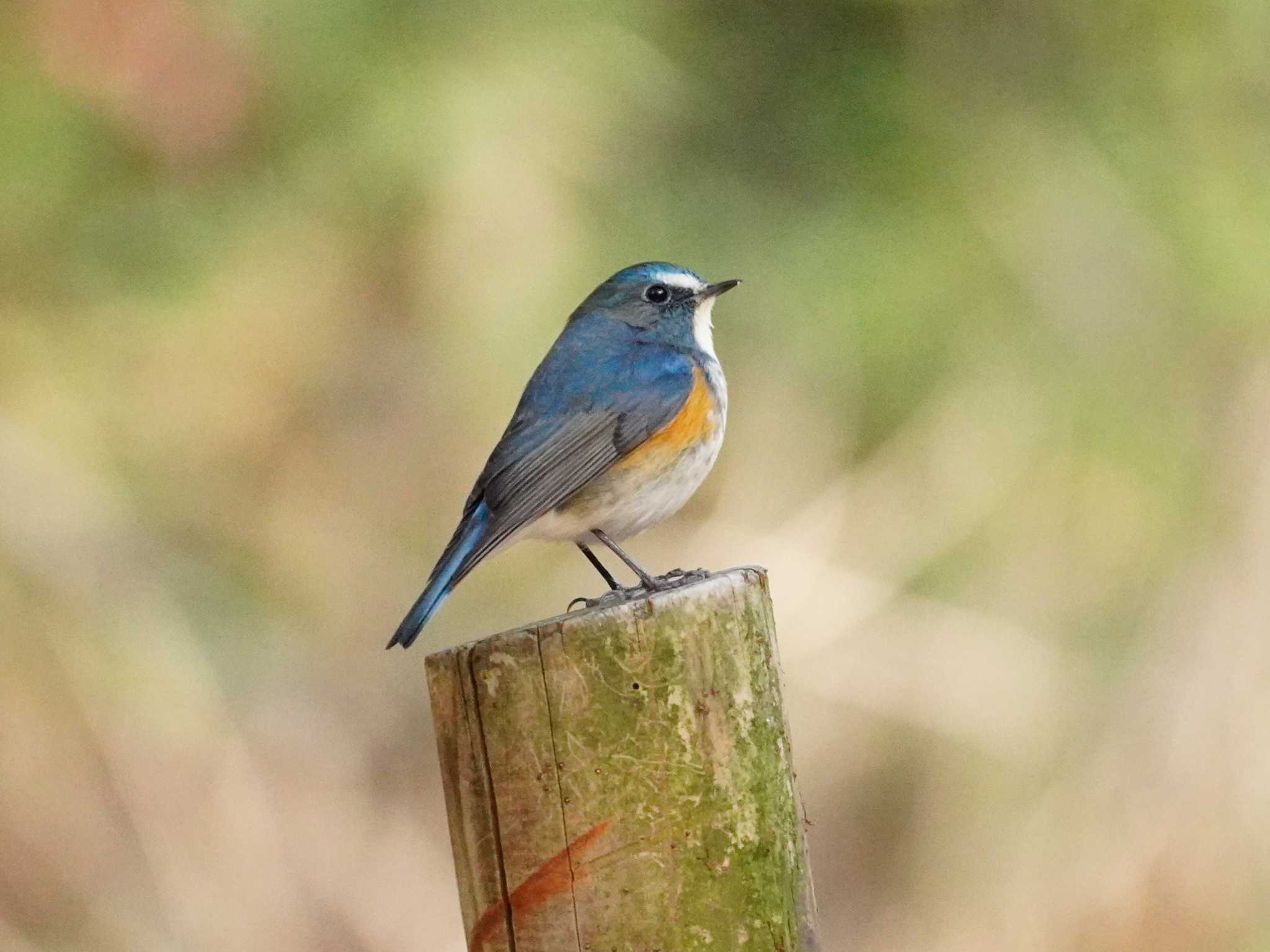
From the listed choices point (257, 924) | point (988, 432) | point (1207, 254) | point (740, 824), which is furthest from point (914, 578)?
point (740, 824)

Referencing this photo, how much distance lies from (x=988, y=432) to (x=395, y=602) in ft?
8.00

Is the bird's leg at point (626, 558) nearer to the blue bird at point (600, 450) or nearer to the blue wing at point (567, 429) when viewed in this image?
the blue bird at point (600, 450)

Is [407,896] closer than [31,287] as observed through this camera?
Yes

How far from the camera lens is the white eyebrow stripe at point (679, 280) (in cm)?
481

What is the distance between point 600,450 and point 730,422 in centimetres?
255

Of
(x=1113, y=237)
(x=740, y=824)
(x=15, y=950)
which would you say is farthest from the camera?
(x=1113, y=237)

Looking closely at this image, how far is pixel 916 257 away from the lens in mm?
7043

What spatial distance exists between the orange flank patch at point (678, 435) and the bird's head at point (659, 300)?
41cm

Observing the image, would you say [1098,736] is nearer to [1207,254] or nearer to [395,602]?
[1207,254]

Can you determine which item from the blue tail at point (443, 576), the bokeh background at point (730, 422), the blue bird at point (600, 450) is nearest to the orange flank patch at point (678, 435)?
the blue bird at point (600, 450)

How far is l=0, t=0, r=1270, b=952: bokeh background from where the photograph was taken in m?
6.15

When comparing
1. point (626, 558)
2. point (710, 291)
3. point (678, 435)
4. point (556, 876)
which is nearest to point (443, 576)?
point (626, 558)

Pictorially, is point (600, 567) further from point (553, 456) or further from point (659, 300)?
point (659, 300)

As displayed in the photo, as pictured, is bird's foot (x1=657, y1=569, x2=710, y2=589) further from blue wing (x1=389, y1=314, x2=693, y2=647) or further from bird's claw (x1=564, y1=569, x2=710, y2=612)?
blue wing (x1=389, y1=314, x2=693, y2=647)
